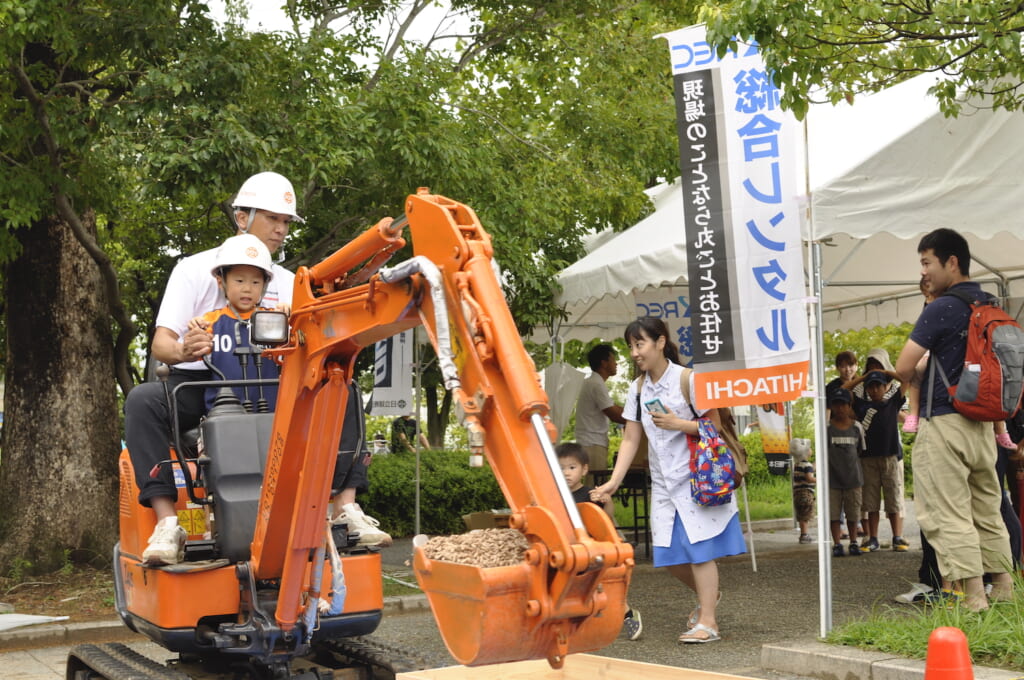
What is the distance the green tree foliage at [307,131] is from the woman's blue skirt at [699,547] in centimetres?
Answer: 411

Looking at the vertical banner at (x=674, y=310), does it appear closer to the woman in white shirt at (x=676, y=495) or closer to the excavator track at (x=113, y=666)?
the woman in white shirt at (x=676, y=495)

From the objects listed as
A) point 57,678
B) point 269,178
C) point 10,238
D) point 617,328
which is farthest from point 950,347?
point 617,328

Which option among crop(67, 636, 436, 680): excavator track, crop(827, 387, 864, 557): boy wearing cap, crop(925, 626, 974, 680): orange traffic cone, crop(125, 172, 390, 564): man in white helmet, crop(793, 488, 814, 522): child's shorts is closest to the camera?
crop(925, 626, 974, 680): orange traffic cone

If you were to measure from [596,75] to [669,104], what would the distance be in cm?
106

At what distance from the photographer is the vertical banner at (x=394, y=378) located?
40.5 ft

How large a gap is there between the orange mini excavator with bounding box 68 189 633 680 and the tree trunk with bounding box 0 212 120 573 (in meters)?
5.39

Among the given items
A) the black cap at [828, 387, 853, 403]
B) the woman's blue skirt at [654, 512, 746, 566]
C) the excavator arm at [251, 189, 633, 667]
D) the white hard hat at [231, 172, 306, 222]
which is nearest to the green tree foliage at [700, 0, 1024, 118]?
the woman's blue skirt at [654, 512, 746, 566]

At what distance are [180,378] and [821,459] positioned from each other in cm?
391

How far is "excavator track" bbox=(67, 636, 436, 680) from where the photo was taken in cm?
504

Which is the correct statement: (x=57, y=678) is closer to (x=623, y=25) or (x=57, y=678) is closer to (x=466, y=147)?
(x=466, y=147)

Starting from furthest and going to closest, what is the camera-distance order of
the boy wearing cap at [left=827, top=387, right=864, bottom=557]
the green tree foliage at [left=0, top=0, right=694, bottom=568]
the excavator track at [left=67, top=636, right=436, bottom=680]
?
the boy wearing cap at [left=827, top=387, right=864, bottom=557] < the green tree foliage at [left=0, top=0, right=694, bottom=568] < the excavator track at [left=67, top=636, right=436, bottom=680]

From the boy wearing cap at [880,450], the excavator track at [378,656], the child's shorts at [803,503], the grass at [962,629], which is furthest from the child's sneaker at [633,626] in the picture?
the child's shorts at [803,503]

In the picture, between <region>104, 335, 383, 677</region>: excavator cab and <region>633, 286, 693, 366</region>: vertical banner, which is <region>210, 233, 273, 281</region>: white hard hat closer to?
<region>104, 335, 383, 677</region>: excavator cab

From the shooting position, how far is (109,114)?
9109mm
